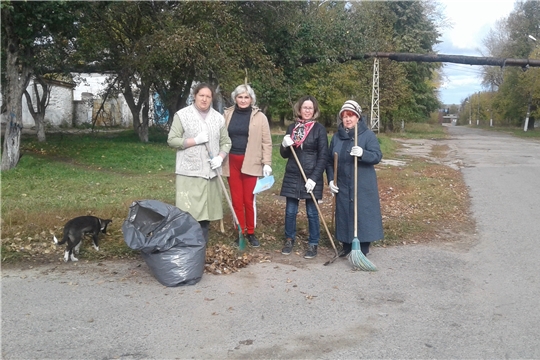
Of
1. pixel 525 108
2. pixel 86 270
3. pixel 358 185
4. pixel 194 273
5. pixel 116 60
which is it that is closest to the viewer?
pixel 194 273

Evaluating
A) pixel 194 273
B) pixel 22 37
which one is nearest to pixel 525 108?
pixel 22 37

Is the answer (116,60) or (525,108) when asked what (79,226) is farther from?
(525,108)

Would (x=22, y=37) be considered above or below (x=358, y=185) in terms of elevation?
above

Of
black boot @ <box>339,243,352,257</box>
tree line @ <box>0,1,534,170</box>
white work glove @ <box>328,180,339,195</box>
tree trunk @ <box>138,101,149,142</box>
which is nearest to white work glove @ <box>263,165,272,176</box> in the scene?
white work glove @ <box>328,180,339,195</box>

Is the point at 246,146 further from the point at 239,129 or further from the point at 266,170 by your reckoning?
the point at 266,170

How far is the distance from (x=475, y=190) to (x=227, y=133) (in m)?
7.84

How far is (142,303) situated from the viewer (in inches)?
182

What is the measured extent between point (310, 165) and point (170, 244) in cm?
192

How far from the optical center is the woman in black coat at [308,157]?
604cm

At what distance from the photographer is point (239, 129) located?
621 centimetres

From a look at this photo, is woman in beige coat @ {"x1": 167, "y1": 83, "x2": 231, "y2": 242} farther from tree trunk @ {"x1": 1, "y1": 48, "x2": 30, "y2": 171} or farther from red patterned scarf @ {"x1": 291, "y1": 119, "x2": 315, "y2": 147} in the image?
tree trunk @ {"x1": 1, "y1": 48, "x2": 30, "y2": 171}

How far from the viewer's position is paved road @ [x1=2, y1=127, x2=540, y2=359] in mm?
3814

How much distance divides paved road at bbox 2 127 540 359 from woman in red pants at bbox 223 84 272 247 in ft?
3.67

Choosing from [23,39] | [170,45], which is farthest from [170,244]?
[170,45]
